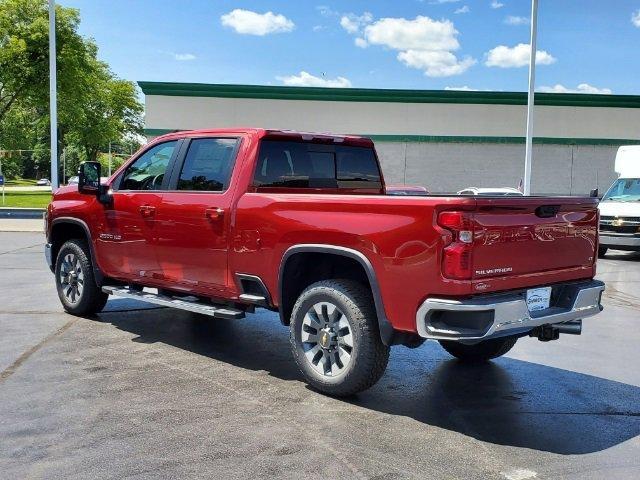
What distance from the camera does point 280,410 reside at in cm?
483

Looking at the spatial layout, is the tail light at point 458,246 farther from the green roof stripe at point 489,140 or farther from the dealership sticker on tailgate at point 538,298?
the green roof stripe at point 489,140

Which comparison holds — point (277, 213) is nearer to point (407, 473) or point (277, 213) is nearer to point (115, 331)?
point (407, 473)

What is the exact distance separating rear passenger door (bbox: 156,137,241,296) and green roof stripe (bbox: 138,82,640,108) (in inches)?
981

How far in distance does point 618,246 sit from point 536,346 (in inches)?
368

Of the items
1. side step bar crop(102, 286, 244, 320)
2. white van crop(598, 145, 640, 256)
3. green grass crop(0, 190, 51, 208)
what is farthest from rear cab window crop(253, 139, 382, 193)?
green grass crop(0, 190, 51, 208)

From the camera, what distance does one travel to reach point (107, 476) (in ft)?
12.1

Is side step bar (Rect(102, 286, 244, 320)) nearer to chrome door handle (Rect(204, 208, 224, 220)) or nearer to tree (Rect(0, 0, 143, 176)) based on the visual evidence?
chrome door handle (Rect(204, 208, 224, 220))

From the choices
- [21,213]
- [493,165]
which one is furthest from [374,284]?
[493,165]

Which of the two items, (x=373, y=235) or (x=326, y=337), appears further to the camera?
(x=326, y=337)

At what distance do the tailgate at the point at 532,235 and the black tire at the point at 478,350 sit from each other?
1187 mm

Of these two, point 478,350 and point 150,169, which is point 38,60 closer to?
point 150,169

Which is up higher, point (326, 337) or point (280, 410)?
point (326, 337)

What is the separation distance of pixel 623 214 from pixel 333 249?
480 inches

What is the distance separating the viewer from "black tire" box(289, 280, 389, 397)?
15.9 feet
